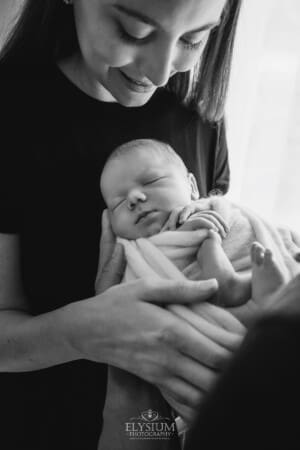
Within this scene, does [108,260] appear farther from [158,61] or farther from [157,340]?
[158,61]

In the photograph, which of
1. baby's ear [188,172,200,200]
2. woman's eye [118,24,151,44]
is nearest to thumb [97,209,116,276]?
baby's ear [188,172,200,200]

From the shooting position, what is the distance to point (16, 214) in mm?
1090

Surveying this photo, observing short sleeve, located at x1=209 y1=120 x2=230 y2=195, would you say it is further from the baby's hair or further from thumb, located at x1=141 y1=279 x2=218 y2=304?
thumb, located at x1=141 y1=279 x2=218 y2=304

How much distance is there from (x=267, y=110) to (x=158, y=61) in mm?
1267

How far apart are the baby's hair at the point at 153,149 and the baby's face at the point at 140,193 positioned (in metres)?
0.01

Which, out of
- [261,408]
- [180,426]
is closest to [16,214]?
[180,426]

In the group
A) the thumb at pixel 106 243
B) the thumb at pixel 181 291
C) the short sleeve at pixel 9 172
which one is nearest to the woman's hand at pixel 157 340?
the thumb at pixel 181 291

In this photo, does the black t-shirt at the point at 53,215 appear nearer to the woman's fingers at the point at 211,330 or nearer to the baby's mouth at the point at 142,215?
the baby's mouth at the point at 142,215

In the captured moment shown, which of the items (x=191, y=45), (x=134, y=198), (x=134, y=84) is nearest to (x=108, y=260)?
(x=134, y=198)

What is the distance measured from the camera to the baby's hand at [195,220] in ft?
3.31

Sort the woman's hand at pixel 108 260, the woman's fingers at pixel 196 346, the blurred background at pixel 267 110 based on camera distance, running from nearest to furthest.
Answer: the woman's fingers at pixel 196 346
the woman's hand at pixel 108 260
the blurred background at pixel 267 110

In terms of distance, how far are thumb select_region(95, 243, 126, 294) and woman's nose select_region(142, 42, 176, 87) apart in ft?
1.12

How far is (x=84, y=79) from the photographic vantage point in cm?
117

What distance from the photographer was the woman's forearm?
1007 mm
